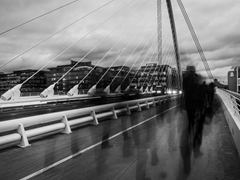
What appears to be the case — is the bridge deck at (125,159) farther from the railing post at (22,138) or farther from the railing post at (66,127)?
the railing post at (66,127)

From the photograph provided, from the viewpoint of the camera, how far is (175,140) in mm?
8453

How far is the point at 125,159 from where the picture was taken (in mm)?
6133

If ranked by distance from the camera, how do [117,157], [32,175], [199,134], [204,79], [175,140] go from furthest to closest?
[175,140], [199,134], [204,79], [117,157], [32,175]

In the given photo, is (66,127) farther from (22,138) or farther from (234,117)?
(234,117)

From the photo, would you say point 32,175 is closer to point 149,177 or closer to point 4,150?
point 149,177

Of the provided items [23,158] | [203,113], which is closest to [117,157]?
[23,158]

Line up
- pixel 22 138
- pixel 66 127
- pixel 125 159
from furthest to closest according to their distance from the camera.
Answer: pixel 66 127, pixel 22 138, pixel 125 159

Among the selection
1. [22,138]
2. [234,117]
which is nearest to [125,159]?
[22,138]

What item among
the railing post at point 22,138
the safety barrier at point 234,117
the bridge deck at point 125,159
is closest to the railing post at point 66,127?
the bridge deck at point 125,159

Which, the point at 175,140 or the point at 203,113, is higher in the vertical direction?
the point at 203,113

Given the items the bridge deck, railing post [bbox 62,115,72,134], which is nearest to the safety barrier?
the bridge deck

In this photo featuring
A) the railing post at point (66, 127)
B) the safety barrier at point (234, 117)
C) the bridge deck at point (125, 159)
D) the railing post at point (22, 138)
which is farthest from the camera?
the railing post at point (66, 127)

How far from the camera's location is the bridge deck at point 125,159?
16.3 feet

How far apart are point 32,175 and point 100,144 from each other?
10.6 feet
